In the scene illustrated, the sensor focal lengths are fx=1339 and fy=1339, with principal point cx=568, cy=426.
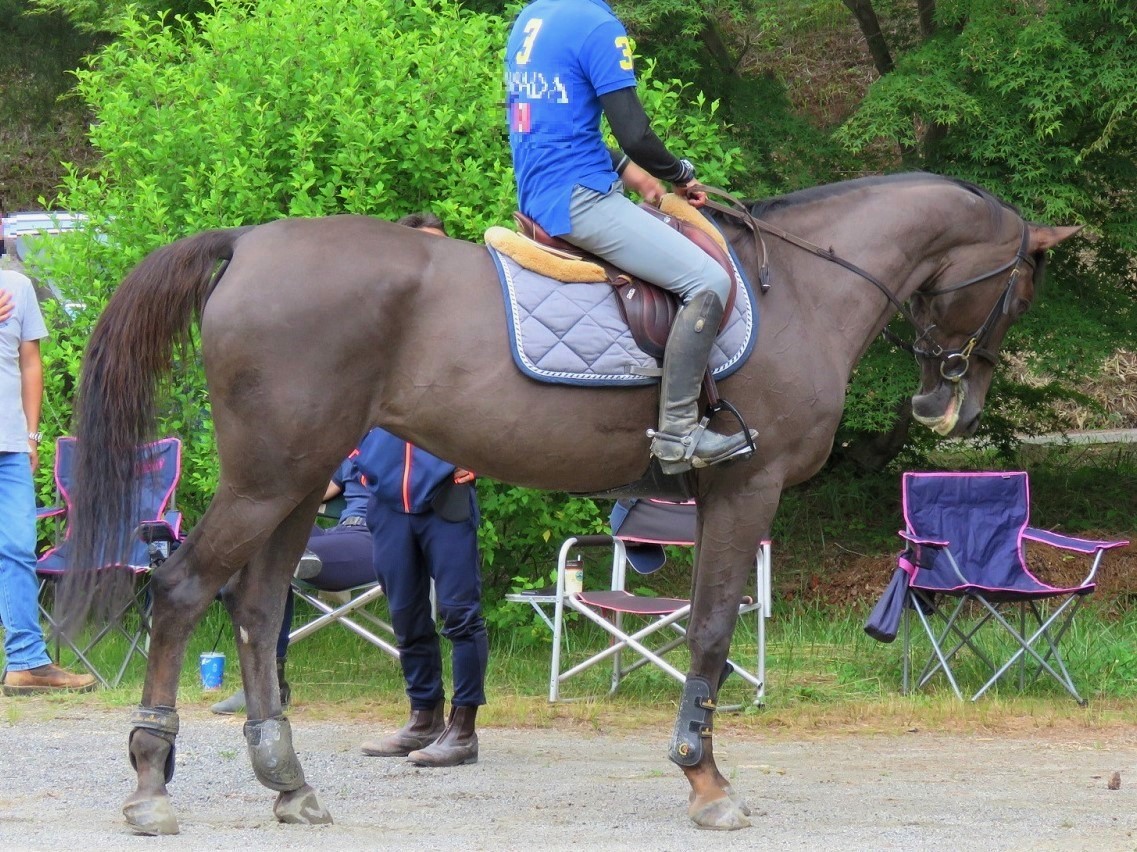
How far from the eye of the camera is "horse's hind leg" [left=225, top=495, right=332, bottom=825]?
473 centimetres

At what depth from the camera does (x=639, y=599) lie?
6.91 meters

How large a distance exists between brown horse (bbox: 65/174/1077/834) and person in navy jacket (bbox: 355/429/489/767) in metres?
0.85

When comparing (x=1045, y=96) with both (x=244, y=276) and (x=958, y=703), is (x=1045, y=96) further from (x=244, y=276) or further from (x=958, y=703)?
(x=244, y=276)

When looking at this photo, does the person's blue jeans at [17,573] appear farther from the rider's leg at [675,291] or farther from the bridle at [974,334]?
the bridle at [974,334]

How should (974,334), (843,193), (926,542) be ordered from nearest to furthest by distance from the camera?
(843,193)
(974,334)
(926,542)

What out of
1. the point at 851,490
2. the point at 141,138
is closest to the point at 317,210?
the point at 141,138

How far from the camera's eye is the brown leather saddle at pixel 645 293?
471 cm

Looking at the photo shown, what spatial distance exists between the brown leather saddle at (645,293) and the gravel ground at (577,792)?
173 centimetres

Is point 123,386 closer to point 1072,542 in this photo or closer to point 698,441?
point 698,441

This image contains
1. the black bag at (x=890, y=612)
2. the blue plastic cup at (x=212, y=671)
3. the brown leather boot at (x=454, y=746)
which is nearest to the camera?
the brown leather boot at (x=454, y=746)

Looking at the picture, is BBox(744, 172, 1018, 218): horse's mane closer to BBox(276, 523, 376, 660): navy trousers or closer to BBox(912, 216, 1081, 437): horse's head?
BBox(912, 216, 1081, 437): horse's head

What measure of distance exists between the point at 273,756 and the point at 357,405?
129cm

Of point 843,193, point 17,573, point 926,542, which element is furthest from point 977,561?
point 17,573

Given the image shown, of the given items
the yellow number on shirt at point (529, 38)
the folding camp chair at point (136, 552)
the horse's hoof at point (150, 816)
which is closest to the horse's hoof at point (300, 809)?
the horse's hoof at point (150, 816)
